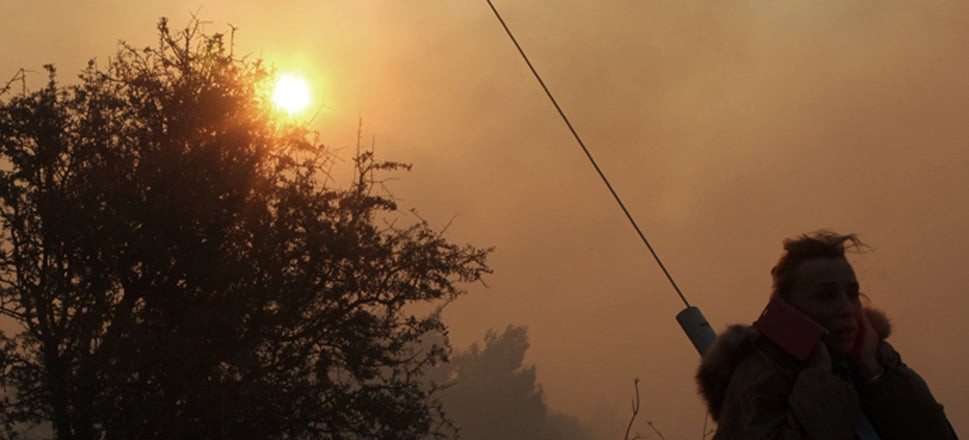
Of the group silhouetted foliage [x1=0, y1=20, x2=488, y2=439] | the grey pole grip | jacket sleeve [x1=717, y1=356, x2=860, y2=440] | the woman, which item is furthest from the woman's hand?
silhouetted foliage [x1=0, y1=20, x2=488, y2=439]

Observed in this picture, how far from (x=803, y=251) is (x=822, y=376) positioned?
0.53 meters

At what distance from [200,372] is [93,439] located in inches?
89.0

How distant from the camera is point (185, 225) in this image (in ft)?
51.3

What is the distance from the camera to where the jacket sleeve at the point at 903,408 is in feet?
8.41

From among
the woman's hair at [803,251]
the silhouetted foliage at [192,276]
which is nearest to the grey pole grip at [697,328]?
the woman's hair at [803,251]

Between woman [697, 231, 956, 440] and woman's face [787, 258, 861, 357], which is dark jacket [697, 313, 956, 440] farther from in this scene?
woman's face [787, 258, 861, 357]

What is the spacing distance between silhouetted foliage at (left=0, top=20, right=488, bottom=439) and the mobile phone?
42.7 ft

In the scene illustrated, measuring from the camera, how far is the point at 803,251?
2.88m

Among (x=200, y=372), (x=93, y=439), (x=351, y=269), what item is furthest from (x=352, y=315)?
(x=93, y=439)

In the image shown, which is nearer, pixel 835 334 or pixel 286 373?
pixel 835 334

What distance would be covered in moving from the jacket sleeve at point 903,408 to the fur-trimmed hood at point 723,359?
0.28 metres

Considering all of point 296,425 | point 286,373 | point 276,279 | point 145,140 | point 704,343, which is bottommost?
point 704,343

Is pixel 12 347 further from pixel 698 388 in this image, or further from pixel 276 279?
pixel 698 388

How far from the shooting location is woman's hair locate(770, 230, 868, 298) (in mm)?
2855
